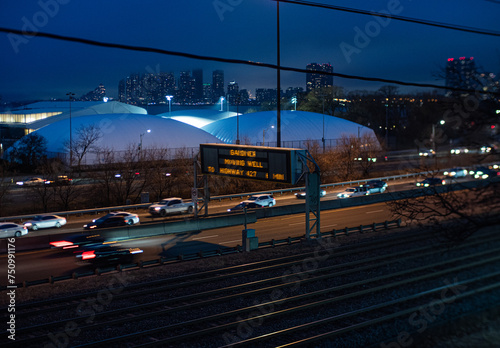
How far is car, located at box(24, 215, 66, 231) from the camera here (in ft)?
85.3

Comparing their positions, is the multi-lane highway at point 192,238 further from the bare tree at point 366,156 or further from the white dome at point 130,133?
the white dome at point 130,133

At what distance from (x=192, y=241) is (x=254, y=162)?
16.6 ft

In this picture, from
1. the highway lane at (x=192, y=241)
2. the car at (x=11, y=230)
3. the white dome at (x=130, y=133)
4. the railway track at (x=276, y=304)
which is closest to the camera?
the railway track at (x=276, y=304)

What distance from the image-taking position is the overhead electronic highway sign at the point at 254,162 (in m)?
18.8

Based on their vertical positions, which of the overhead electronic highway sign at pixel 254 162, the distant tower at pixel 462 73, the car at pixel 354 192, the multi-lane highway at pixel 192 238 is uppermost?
the distant tower at pixel 462 73

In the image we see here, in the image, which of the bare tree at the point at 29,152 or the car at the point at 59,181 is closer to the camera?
the car at the point at 59,181

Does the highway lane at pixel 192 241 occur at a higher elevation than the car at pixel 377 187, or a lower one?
lower

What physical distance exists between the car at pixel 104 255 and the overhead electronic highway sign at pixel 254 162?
642cm

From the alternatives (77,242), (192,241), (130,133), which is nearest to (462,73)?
(192,241)

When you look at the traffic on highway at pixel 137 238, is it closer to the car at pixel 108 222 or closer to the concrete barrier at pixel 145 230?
the car at pixel 108 222

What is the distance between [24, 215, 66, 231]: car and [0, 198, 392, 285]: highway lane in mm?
7281

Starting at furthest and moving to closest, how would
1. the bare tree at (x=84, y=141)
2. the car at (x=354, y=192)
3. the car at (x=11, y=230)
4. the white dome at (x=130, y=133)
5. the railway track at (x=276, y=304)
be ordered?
the white dome at (x=130, y=133) → the bare tree at (x=84, y=141) → the car at (x=354, y=192) → the car at (x=11, y=230) → the railway track at (x=276, y=304)

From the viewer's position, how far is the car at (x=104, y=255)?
16.8 metres

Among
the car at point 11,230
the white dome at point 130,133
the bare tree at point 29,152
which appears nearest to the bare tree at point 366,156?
the white dome at point 130,133
